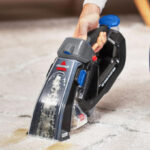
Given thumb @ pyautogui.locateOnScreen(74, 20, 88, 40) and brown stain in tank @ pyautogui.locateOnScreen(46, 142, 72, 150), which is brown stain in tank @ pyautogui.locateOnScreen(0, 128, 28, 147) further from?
thumb @ pyautogui.locateOnScreen(74, 20, 88, 40)

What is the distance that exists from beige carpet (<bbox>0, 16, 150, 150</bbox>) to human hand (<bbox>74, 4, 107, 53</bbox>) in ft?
0.78

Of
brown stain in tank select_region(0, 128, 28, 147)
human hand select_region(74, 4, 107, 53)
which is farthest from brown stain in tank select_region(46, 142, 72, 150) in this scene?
human hand select_region(74, 4, 107, 53)

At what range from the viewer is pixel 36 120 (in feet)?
3.25

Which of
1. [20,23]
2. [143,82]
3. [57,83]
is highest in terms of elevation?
[57,83]

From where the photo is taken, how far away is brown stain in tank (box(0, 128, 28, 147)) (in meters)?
1.01

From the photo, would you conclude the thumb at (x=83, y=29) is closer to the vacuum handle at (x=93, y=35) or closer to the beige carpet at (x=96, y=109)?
the vacuum handle at (x=93, y=35)

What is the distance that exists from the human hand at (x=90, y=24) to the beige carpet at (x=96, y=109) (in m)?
0.24

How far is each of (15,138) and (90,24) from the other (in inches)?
15.5

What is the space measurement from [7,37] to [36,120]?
59.6 inches

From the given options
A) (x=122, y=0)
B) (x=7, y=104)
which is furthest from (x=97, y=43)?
(x=122, y=0)

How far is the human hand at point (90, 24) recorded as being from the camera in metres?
1.07

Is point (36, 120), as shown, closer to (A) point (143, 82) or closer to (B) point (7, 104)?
(B) point (7, 104)

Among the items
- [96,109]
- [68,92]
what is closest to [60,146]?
[68,92]

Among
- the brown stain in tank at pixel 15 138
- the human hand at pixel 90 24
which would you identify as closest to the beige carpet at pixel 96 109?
the brown stain in tank at pixel 15 138
